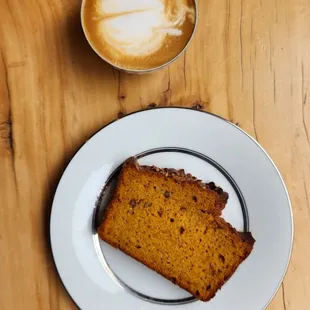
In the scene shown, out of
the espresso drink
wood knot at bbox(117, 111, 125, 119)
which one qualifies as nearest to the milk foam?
the espresso drink

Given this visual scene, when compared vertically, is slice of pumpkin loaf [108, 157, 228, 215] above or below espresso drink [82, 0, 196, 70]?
below

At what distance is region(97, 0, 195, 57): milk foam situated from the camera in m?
1.21

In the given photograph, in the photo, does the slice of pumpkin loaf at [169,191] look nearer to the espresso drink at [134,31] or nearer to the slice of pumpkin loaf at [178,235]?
the slice of pumpkin loaf at [178,235]

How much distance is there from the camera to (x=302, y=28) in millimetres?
1328

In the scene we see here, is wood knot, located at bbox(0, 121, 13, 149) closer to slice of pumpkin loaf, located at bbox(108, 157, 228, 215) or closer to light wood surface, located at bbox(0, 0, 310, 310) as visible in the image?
light wood surface, located at bbox(0, 0, 310, 310)

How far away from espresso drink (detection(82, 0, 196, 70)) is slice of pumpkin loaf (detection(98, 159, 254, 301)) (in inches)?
8.8

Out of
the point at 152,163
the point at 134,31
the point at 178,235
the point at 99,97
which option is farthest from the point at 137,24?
the point at 178,235

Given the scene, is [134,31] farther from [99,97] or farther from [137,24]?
[99,97]

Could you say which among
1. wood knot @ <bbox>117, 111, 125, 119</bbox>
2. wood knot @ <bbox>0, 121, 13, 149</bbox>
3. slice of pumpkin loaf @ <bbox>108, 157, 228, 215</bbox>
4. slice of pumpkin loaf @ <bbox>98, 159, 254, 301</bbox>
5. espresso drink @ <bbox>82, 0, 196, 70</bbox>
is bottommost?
slice of pumpkin loaf @ <bbox>98, 159, 254, 301</bbox>

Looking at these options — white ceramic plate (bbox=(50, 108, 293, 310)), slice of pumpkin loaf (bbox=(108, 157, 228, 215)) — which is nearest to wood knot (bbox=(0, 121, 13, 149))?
white ceramic plate (bbox=(50, 108, 293, 310))

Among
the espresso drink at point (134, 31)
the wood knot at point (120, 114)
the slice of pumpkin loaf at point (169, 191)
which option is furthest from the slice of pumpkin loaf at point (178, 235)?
the espresso drink at point (134, 31)

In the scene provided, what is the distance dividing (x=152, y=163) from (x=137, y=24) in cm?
30

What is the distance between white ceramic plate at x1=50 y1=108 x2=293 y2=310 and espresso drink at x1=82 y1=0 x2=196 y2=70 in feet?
0.39

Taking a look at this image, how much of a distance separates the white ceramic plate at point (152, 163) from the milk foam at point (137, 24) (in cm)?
14
